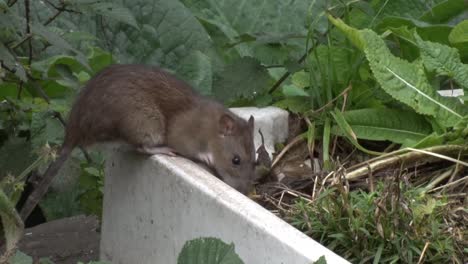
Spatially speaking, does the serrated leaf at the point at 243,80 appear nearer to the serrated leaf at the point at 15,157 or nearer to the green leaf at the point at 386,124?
the green leaf at the point at 386,124

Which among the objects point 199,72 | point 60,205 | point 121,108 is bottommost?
point 60,205

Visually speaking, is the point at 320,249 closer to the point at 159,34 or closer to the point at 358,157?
the point at 358,157

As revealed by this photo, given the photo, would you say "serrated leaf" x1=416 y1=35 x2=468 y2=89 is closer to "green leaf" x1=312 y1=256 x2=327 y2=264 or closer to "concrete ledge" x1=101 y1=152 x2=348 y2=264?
"concrete ledge" x1=101 y1=152 x2=348 y2=264

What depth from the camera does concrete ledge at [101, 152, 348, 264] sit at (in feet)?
11.3

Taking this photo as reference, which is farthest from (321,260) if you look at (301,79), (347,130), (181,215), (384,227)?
(301,79)

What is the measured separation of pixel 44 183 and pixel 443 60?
1693mm

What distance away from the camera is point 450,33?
4734 mm

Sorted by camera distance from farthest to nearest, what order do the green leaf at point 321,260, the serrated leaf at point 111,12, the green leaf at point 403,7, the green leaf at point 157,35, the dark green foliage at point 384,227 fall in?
the green leaf at point 157,35 < the green leaf at point 403,7 < the serrated leaf at point 111,12 < the dark green foliage at point 384,227 < the green leaf at point 321,260

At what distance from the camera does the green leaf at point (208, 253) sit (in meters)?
3.27

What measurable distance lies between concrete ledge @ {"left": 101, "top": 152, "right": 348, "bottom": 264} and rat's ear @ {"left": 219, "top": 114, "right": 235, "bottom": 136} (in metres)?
0.54

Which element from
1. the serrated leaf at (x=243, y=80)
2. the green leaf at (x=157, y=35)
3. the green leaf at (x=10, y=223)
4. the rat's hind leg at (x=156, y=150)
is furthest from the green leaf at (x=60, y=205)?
the green leaf at (x=10, y=223)

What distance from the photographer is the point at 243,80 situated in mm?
4820

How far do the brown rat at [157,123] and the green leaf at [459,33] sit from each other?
3.06 feet

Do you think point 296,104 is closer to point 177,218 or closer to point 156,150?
point 156,150
